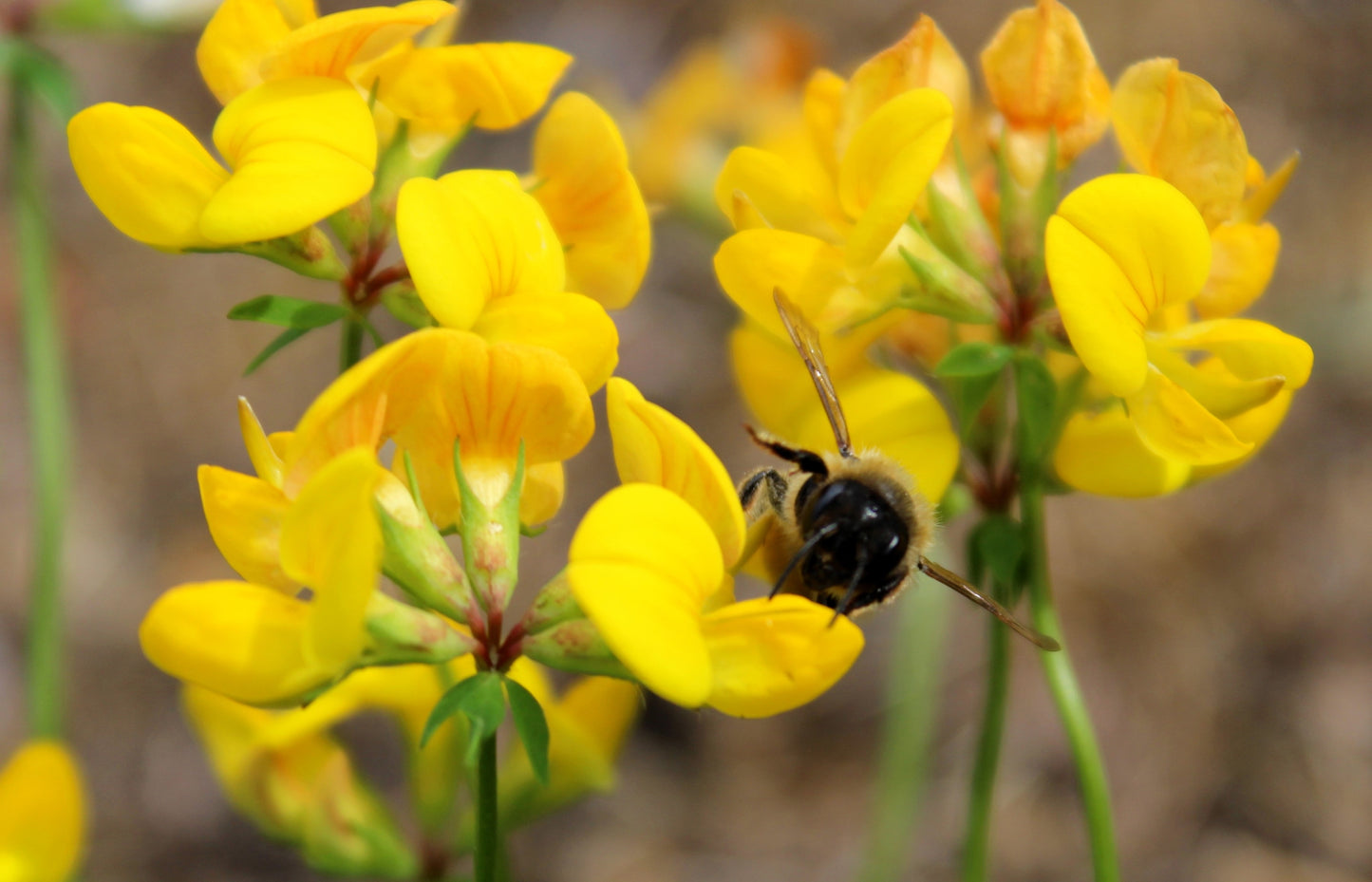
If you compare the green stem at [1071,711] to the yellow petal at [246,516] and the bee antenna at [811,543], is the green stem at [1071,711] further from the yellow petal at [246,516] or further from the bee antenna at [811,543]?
the yellow petal at [246,516]

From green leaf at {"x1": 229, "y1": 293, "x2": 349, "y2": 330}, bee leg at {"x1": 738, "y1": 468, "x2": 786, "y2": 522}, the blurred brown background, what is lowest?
the blurred brown background

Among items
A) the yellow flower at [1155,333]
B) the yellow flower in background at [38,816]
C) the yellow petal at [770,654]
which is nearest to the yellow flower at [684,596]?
the yellow petal at [770,654]

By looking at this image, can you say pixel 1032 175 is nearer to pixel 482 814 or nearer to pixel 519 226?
pixel 519 226

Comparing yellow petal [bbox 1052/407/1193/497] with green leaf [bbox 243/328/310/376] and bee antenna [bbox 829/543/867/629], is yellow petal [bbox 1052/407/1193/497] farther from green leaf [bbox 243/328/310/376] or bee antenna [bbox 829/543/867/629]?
green leaf [bbox 243/328/310/376]

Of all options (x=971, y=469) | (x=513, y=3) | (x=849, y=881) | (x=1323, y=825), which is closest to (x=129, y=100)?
(x=513, y=3)

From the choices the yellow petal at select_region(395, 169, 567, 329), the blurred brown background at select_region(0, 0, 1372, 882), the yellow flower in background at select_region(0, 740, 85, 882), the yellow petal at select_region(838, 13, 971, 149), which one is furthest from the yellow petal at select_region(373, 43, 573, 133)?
the blurred brown background at select_region(0, 0, 1372, 882)

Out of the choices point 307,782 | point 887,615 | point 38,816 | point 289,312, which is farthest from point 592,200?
point 887,615

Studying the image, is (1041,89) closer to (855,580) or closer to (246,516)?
(855,580)
